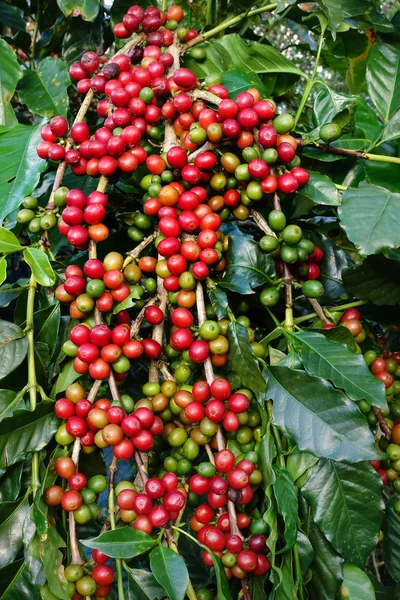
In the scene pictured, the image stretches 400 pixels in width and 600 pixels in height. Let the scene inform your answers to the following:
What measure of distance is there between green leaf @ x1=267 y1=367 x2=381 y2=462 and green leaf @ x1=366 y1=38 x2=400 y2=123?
63 cm

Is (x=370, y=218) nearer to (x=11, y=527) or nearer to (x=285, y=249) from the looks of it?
(x=285, y=249)

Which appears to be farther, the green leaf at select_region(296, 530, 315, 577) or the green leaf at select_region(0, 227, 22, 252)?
the green leaf at select_region(0, 227, 22, 252)

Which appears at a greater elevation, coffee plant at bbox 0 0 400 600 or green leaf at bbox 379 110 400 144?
green leaf at bbox 379 110 400 144

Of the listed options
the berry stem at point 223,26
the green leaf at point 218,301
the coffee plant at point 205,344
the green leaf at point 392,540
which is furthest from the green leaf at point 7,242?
the green leaf at point 392,540

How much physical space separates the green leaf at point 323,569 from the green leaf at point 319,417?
18cm

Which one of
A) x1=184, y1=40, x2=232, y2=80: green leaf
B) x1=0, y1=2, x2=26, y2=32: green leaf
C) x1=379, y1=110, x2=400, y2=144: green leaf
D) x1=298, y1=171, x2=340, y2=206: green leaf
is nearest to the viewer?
x1=298, y1=171, x2=340, y2=206: green leaf

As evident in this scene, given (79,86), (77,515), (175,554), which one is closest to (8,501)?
(77,515)

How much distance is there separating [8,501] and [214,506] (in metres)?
0.33

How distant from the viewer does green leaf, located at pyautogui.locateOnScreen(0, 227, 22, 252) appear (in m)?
0.87

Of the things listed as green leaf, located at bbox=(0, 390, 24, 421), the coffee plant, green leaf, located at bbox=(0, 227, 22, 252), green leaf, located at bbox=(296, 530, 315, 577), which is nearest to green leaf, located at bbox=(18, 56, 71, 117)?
the coffee plant

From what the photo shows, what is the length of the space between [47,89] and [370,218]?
815 millimetres

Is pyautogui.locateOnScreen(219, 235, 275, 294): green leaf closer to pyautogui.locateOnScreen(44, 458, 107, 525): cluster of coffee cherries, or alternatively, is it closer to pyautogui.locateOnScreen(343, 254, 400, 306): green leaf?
pyautogui.locateOnScreen(343, 254, 400, 306): green leaf

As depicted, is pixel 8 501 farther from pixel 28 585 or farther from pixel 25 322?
pixel 25 322

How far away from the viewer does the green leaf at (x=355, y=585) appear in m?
0.78
